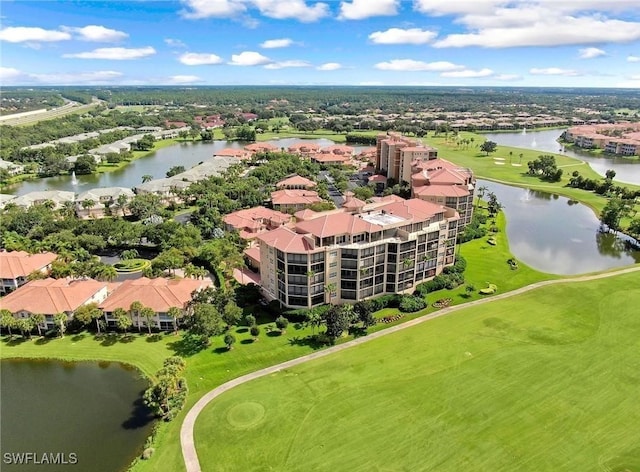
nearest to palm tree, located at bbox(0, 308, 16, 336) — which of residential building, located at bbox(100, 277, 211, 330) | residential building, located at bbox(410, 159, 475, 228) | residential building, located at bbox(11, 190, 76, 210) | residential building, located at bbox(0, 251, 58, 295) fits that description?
residential building, located at bbox(100, 277, 211, 330)

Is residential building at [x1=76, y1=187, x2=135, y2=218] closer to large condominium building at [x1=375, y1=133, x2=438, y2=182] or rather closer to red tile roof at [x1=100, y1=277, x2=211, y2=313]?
red tile roof at [x1=100, y1=277, x2=211, y2=313]

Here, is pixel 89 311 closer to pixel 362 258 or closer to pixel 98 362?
pixel 98 362

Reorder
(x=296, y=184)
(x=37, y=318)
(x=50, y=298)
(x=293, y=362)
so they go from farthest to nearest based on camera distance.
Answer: (x=296, y=184), (x=50, y=298), (x=37, y=318), (x=293, y=362)

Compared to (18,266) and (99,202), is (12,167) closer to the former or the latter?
(99,202)

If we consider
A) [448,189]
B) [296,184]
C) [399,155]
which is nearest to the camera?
[448,189]

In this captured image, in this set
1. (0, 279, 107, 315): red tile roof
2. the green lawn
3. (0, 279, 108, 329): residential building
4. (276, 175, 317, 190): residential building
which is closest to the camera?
(0, 279, 108, 329): residential building

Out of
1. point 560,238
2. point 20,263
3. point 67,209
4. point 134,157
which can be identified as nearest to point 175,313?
point 20,263
